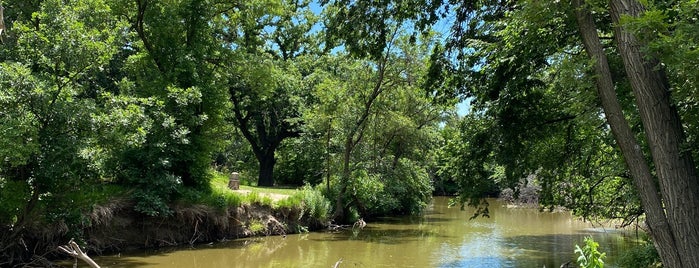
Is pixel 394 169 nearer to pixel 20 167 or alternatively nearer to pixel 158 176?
pixel 158 176

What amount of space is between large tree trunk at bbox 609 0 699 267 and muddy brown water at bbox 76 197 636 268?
9052 mm

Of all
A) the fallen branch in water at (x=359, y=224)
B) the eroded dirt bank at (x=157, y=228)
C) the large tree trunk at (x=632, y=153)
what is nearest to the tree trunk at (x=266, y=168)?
the fallen branch in water at (x=359, y=224)

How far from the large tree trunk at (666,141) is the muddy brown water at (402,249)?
9.05 metres

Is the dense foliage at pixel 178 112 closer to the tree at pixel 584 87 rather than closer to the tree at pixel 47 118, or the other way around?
the tree at pixel 47 118

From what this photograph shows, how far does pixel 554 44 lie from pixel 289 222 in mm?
13794

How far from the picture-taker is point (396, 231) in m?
22.0

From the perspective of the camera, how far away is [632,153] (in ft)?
17.7

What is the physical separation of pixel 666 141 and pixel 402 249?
12.4 metres

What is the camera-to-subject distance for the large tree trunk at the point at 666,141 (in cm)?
496

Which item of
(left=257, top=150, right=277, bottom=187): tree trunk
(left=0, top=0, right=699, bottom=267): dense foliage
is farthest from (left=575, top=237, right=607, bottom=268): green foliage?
(left=257, top=150, right=277, bottom=187): tree trunk

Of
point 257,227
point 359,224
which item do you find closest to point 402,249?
point 257,227

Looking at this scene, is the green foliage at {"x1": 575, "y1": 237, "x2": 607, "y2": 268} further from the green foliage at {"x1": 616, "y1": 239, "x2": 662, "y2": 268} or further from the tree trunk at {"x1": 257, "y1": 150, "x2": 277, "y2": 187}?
the tree trunk at {"x1": 257, "y1": 150, "x2": 277, "y2": 187}

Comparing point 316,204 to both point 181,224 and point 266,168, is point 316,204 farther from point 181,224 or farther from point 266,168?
point 266,168

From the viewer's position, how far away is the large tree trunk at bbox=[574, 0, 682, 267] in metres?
5.10
